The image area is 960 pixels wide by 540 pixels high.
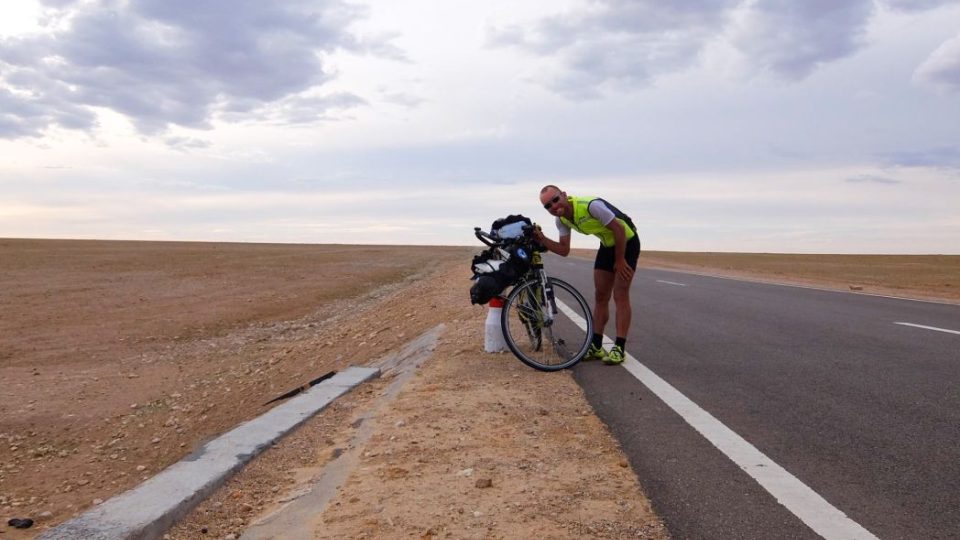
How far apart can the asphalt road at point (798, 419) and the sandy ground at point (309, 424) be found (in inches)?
13.1

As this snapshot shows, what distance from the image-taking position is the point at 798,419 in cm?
573

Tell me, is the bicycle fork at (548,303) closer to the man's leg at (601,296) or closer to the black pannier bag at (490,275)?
the black pannier bag at (490,275)

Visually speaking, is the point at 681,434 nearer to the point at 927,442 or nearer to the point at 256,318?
the point at 927,442

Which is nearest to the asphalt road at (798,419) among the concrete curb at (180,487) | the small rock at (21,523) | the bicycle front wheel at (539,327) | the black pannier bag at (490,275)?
the bicycle front wheel at (539,327)

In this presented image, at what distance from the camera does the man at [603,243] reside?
7.14m

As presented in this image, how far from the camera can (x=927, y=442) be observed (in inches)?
203

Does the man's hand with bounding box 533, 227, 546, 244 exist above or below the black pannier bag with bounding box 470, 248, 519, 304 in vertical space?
above

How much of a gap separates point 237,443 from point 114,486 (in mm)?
2492

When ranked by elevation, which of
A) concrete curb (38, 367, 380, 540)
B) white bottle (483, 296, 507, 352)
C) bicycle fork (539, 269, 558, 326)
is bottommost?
concrete curb (38, 367, 380, 540)

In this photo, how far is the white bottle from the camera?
25.6 feet

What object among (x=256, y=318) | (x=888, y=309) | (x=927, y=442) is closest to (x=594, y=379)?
(x=927, y=442)

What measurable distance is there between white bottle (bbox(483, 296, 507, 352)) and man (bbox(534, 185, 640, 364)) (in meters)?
0.83

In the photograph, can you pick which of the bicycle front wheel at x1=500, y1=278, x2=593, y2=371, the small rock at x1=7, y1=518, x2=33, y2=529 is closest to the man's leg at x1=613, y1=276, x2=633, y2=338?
the bicycle front wheel at x1=500, y1=278, x2=593, y2=371

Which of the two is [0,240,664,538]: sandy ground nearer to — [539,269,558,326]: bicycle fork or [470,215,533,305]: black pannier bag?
[539,269,558,326]: bicycle fork
